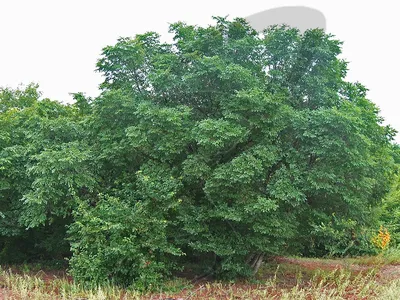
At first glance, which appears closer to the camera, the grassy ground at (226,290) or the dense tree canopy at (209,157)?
the grassy ground at (226,290)

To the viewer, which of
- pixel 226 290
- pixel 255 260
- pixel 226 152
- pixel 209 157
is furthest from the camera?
pixel 255 260

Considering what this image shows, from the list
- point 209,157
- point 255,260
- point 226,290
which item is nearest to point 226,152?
point 209,157

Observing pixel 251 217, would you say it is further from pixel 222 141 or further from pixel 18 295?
pixel 18 295

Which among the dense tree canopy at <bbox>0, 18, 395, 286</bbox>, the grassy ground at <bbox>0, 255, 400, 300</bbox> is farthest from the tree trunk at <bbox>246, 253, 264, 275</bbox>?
the grassy ground at <bbox>0, 255, 400, 300</bbox>

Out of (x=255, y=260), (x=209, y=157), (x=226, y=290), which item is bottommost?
(x=226, y=290)

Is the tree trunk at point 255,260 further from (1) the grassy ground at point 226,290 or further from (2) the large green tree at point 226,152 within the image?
(1) the grassy ground at point 226,290

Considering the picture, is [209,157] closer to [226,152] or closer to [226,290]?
[226,152]

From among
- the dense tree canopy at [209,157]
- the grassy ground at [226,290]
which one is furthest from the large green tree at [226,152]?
the grassy ground at [226,290]

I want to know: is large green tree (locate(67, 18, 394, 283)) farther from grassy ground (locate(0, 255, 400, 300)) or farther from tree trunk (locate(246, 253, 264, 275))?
grassy ground (locate(0, 255, 400, 300))

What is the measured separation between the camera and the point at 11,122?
11.3 metres

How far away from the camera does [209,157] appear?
8461mm

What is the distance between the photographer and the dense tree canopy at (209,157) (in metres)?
8.10

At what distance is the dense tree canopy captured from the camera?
8.10m

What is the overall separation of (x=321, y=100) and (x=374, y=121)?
4.22ft
